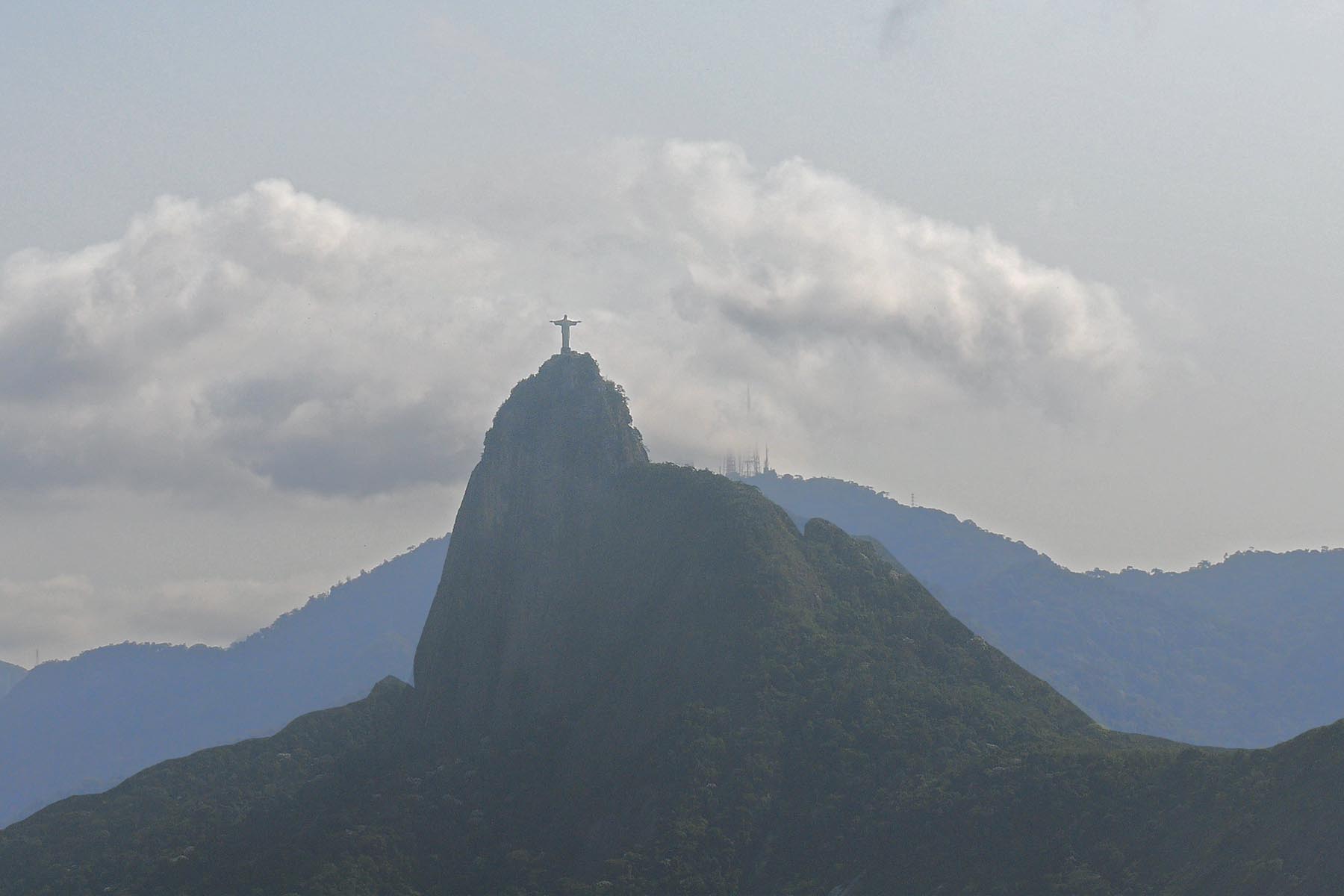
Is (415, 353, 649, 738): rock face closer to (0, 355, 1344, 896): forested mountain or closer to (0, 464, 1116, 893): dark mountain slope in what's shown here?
(0, 355, 1344, 896): forested mountain

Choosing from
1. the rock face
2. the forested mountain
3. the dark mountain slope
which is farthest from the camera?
the rock face

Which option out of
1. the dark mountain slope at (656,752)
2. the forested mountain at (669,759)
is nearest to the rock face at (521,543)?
Result: the forested mountain at (669,759)

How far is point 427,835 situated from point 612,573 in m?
32.6

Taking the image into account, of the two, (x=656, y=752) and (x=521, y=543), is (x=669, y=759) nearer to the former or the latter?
(x=656, y=752)

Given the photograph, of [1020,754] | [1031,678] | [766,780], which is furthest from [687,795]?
[1031,678]

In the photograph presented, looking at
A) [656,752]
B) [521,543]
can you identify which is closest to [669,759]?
[656,752]

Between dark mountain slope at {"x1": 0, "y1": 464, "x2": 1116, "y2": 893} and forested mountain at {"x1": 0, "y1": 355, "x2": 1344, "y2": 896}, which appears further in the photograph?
dark mountain slope at {"x1": 0, "y1": 464, "x2": 1116, "y2": 893}

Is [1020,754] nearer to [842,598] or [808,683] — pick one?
[808,683]

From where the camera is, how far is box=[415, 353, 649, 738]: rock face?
159m

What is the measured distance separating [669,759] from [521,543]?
3715 cm

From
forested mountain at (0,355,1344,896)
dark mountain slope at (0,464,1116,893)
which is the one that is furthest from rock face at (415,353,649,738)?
dark mountain slope at (0,464,1116,893)

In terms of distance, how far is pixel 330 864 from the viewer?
129625 mm

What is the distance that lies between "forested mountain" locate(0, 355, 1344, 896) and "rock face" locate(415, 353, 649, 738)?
27 centimetres

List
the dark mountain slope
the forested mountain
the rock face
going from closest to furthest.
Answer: the forested mountain, the dark mountain slope, the rock face
